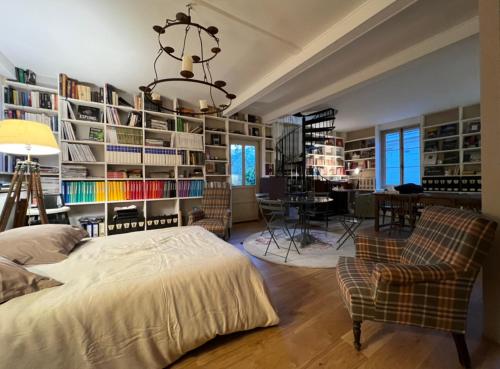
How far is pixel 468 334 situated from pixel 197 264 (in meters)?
1.95

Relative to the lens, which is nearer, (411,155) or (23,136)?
(23,136)

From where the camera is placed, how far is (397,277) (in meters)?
1.19

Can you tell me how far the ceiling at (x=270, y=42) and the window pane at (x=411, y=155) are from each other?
2.18 metres

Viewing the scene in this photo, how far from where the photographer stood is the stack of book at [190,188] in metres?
4.11

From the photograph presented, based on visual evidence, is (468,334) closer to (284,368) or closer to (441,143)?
(284,368)

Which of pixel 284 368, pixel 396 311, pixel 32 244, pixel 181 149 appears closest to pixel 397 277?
pixel 396 311

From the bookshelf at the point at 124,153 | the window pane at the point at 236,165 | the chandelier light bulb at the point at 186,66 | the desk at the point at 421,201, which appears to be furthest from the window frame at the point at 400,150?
the chandelier light bulb at the point at 186,66

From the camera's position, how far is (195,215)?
3.52m

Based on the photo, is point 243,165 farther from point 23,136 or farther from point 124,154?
point 23,136

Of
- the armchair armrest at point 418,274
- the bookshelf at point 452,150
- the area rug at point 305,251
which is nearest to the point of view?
the armchair armrest at point 418,274

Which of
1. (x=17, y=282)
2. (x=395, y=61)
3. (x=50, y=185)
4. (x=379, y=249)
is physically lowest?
(x=379, y=249)

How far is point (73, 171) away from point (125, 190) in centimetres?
75

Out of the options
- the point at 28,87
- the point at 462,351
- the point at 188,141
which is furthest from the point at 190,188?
the point at 462,351

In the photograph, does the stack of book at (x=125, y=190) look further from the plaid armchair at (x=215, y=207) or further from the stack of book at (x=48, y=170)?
the plaid armchair at (x=215, y=207)
